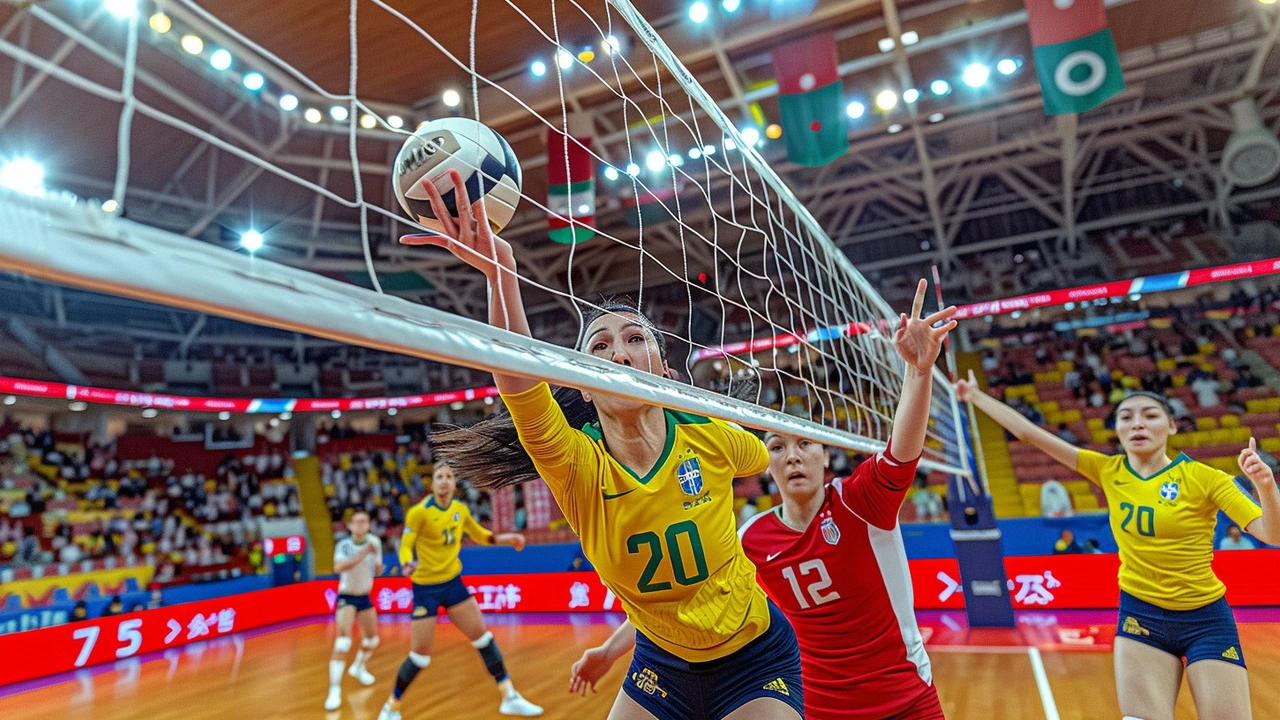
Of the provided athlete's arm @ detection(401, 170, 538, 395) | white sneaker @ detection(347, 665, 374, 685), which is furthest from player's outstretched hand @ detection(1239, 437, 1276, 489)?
white sneaker @ detection(347, 665, 374, 685)

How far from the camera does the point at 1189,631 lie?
119 inches

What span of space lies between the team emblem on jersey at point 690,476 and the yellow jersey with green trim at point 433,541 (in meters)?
4.53

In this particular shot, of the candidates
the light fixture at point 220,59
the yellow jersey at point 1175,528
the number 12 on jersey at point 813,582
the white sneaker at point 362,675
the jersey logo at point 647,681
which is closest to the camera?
the jersey logo at point 647,681

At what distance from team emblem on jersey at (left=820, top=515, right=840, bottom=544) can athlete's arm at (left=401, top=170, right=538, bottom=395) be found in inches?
55.0

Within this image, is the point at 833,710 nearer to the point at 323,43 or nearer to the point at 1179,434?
the point at 323,43

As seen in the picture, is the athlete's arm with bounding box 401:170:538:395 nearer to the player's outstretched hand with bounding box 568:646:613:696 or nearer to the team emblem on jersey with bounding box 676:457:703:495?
the team emblem on jersey with bounding box 676:457:703:495

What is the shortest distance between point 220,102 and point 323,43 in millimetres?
3643

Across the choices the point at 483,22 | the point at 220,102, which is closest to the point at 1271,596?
the point at 483,22

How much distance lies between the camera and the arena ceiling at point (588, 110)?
343 inches

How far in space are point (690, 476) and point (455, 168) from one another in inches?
41.9

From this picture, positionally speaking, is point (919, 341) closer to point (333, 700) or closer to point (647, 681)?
point (647, 681)

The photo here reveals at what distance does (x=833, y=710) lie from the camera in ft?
7.95

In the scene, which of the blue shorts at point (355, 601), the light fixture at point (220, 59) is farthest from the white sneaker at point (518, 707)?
the light fixture at point (220, 59)

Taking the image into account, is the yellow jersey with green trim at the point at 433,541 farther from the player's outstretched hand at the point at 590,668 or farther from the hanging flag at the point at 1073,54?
the hanging flag at the point at 1073,54
